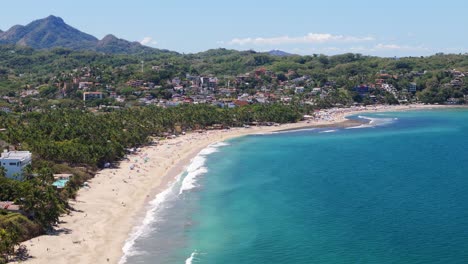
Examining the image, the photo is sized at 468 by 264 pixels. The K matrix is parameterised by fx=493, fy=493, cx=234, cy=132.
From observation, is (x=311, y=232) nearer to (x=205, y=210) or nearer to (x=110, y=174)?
(x=205, y=210)

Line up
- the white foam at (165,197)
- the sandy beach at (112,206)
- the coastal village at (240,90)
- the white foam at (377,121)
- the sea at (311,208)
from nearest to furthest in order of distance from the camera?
the sandy beach at (112,206)
the sea at (311,208)
the white foam at (165,197)
the white foam at (377,121)
the coastal village at (240,90)

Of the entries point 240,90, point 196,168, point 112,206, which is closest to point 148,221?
point 112,206

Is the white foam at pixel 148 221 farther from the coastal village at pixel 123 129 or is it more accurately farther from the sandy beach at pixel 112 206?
the sandy beach at pixel 112 206

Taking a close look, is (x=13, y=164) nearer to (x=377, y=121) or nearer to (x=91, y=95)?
(x=91, y=95)

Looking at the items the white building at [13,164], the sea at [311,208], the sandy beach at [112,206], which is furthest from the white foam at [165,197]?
the white building at [13,164]

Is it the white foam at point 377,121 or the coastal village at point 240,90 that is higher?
the coastal village at point 240,90

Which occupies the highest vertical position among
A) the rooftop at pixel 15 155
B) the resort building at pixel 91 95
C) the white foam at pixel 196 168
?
the resort building at pixel 91 95
